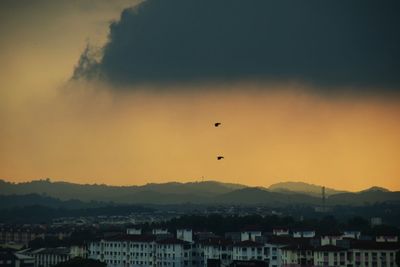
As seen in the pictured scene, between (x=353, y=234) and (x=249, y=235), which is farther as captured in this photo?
(x=353, y=234)

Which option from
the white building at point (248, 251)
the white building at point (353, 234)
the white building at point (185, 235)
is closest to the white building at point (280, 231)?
the white building at point (353, 234)

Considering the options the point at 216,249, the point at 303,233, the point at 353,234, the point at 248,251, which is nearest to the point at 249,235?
A: the point at 303,233

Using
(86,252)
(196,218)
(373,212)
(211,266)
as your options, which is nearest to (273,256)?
(211,266)

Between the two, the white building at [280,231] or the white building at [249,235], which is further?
the white building at [280,231]

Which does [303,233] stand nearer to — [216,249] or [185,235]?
[185,235]

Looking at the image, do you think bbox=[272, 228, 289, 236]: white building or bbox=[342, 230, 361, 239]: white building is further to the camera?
bbox=[272, 228, 289, 236]: white building

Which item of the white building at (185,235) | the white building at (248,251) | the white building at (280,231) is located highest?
the white building at (280,231)

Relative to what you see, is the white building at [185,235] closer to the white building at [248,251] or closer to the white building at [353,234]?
the white building at [248,251]

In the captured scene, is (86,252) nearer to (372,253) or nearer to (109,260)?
(109,260)

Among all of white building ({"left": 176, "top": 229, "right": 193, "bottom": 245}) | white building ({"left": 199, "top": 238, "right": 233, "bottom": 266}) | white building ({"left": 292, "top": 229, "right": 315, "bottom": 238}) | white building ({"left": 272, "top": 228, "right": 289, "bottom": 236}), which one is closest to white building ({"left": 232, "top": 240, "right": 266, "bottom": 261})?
white building ({"left": 199, "top": 238, "right": 233, "bottom": 266})

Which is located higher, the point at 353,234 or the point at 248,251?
the point at 353,234

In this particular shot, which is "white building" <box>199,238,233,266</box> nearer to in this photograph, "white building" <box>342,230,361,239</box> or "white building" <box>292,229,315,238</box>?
"white building" <box>292,229,315,238</box>

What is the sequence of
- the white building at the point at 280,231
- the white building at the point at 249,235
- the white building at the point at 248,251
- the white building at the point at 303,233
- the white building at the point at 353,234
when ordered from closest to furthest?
the white building at the point at 248,251
the white building at the point at 249,235
the white building at the point at 303,233
the white building at the point at 353,234
the white building at the point at 280,231
